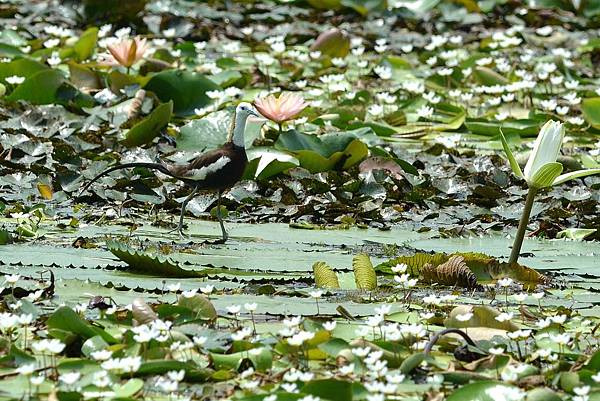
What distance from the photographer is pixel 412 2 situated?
1152 cm

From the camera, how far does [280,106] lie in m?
6.56

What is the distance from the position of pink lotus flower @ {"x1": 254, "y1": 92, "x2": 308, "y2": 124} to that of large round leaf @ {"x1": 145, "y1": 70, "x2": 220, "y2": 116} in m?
1.27

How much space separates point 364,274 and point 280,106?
7.24ft

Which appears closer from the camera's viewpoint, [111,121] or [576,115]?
[111,121]

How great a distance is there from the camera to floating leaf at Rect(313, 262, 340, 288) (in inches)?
175

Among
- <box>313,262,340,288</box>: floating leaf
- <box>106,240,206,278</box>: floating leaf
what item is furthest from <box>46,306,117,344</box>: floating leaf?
<box>313,262,340,288</box>: floating leaf

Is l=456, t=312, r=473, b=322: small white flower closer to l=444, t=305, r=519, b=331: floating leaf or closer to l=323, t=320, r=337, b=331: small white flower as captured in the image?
l=444, t=305, r=519, b=331: floating leaf

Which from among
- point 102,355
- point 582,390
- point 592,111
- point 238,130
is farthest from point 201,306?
point 592,111

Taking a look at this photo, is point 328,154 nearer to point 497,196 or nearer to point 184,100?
point 497,196

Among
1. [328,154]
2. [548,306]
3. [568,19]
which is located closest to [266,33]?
[568,19]

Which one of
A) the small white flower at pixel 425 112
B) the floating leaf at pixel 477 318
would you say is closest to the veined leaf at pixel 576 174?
the floating leaf at pixel 477 318

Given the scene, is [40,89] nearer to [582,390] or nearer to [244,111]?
[244,111]

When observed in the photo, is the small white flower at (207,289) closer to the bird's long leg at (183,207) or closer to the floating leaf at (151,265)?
the floating leaf at (151,265)

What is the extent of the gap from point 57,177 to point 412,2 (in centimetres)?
595
